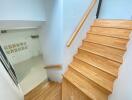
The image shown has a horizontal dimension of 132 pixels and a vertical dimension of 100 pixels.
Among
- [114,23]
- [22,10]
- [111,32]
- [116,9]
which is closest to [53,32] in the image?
[22,10]

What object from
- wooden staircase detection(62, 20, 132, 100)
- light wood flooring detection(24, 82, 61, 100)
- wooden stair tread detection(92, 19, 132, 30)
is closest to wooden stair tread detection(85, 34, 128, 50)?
wooden staircase detection(62, 20, 132, 100)

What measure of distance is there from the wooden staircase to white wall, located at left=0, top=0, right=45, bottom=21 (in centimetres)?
140

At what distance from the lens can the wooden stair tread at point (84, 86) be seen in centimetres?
183

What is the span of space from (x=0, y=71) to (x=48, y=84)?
67.1 inches

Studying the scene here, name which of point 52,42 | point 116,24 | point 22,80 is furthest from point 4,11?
point 116,24

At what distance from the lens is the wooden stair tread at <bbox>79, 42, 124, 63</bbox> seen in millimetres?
2059

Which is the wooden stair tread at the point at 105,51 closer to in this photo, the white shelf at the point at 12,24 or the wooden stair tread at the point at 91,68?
the wooden stair tread at the point at 91,68

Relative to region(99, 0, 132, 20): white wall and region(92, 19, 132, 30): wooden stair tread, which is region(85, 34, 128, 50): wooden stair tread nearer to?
region(92, 19, 132, 30): wooden stair tread

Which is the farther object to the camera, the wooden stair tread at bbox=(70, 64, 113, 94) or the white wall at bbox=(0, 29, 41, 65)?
the white wall at bbox=(0, 29, 41, 65)

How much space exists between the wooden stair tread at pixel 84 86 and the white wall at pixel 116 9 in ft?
6.61

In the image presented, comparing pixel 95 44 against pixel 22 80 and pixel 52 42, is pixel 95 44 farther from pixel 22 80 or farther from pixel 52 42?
pixel 22 80

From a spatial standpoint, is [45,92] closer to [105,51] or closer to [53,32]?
[53,32]

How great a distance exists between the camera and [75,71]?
248 centimetres

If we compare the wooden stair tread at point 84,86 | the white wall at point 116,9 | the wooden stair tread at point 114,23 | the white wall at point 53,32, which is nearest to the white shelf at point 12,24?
the white wall at point 53,32
